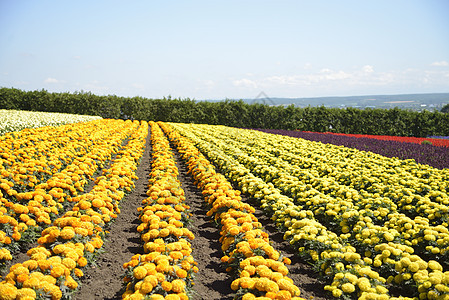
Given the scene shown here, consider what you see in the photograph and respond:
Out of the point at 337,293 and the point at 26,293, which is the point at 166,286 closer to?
the point at 26,293

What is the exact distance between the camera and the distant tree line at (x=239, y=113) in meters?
29.7

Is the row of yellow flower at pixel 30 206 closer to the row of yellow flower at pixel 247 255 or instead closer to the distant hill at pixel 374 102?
the row of yellow flower at pixel 247 255

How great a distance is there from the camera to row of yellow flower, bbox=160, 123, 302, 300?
368cm

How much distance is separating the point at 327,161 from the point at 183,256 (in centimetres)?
810

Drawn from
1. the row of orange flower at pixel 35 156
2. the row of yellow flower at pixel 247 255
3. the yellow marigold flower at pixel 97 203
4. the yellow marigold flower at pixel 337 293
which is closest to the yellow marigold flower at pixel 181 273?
the row of yellow flower at pixel 247 255

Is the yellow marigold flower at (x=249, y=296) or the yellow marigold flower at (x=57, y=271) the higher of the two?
the yellow marigold flower at (x=57, y=271)

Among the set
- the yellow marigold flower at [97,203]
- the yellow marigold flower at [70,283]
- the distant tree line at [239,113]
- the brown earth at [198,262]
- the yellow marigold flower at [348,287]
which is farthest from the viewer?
the distant tree line at [239,113]

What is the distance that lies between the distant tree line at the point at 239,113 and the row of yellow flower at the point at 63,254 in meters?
27.8

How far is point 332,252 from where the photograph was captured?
4574 millimetres

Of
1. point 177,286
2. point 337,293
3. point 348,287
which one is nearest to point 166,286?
point 177,286

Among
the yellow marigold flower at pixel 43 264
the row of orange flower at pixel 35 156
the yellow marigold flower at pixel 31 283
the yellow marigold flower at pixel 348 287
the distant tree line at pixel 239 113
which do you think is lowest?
the yellow marigold flower at pixel 348 287

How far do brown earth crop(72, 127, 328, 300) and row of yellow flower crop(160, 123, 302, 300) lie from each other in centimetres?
29

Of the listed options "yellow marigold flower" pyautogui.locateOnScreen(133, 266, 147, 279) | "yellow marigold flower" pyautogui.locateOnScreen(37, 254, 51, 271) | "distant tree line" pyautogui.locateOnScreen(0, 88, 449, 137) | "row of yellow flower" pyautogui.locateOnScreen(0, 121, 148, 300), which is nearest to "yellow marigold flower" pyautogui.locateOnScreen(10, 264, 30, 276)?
"row of yellow flower" pyautogui.locateOnScreen(0, 121, 148, 300)

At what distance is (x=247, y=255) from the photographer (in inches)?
179
